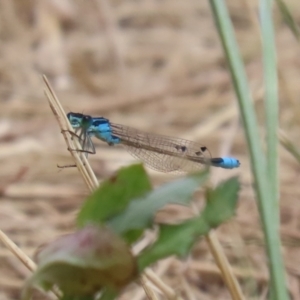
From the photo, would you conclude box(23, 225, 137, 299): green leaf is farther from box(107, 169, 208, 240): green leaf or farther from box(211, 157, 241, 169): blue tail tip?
box(211, 157, 241, 169): blue tail tip

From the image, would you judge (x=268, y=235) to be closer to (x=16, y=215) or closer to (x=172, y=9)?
(x=16, y=215)

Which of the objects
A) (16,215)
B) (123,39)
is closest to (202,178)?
(16,215)

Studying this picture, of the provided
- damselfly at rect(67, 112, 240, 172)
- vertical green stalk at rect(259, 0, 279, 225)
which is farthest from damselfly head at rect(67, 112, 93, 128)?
vertical green stalk at rect(259, 0, 279, 225)

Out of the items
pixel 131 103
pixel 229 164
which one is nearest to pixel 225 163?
pixel 229 164

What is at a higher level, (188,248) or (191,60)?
(188,248)

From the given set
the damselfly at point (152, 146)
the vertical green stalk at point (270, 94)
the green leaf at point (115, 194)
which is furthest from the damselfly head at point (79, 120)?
the green leaf at point (115, 194)

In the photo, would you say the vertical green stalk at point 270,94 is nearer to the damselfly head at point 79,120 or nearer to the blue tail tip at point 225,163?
the blue tail tip at point 225,163
